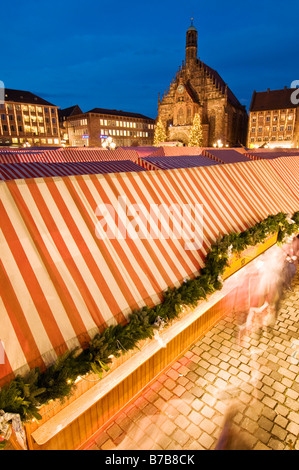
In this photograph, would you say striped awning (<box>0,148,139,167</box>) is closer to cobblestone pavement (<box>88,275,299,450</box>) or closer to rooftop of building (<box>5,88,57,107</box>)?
cobblestone pavement (<box>88,275,299,450</box>)

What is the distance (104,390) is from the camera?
3309 millimetres

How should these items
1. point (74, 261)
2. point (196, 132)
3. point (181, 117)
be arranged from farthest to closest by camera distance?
point (181, 117), point (196, 132), point (74, 261)

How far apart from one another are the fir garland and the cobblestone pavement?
5.83 ft

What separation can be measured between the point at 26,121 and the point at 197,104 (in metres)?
47.4

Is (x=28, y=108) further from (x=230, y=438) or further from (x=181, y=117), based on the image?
(x=230, y=438)

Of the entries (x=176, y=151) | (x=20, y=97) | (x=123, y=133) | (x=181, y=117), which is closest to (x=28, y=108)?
(x=20, y=97)

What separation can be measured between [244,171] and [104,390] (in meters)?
7.46

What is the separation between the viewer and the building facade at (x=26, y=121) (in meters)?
68.9

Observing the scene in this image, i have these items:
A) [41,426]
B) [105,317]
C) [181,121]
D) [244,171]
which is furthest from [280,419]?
[181,121]

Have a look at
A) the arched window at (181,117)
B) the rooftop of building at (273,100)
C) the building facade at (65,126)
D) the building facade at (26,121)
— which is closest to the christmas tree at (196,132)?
the arched window at (181,117)

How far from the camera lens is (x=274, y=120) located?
60375mm

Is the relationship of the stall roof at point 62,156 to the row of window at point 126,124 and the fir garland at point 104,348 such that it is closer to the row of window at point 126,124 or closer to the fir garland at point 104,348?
the fir garland at point 104,348

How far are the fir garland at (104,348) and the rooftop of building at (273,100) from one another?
68130 mm
